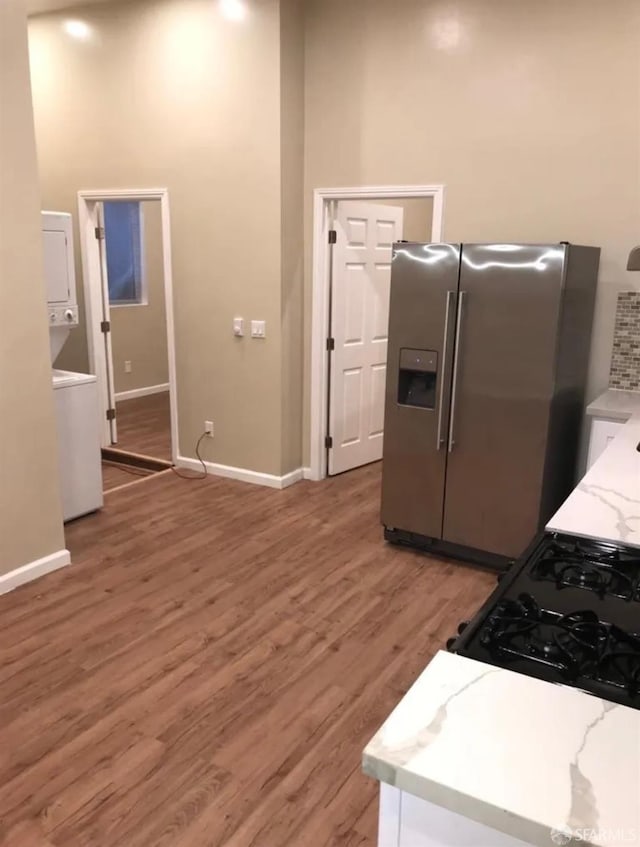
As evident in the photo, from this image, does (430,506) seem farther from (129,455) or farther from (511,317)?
(129,455)

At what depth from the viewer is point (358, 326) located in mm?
5102

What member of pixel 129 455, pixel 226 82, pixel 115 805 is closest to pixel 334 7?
pixel 226 82

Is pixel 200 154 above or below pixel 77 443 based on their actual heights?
above

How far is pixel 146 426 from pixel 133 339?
59.7 inches

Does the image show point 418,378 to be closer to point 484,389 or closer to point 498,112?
point 484,389

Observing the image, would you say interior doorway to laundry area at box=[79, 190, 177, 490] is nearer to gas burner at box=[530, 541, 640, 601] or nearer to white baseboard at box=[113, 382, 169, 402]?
white baseboard at box=[113, 382, 169, 402]

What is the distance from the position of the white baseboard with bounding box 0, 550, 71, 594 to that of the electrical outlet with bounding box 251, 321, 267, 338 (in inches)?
76.3

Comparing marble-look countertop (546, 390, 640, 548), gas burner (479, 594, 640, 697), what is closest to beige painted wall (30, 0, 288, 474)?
marble-look countertop (546, 390, 640, 548)

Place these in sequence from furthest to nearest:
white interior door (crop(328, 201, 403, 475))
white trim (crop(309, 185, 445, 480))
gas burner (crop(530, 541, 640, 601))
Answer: white interior door (crop(328, 201, 403, 475)) < white trim (crop(309, 185, 445, 480)) < gas burner (crop(530, 541, 640, 601))

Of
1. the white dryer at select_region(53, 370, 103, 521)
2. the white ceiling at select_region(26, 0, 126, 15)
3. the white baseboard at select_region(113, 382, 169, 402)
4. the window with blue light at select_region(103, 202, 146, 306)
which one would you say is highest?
the white ceiling at select_region(26, 0, 126, 15)

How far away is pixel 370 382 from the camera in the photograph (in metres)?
5.32

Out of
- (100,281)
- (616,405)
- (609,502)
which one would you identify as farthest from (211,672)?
(100,281)

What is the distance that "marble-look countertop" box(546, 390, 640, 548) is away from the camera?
1.82 meters

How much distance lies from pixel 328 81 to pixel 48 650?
3.76 metres
